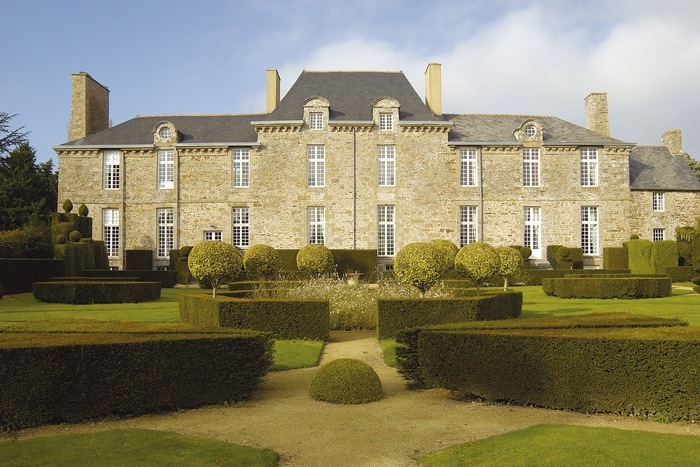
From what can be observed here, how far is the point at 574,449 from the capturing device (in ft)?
17.6

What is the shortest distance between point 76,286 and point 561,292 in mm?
14998

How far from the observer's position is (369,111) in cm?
2831

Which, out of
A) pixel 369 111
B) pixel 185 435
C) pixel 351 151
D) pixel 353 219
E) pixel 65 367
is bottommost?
pixel 185 435

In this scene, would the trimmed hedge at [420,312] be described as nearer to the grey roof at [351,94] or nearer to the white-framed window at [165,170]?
the grey roof at [351,94]

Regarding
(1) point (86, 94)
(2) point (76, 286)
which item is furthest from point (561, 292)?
(1) point (86, 94)

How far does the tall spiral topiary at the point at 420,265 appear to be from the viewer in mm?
13039

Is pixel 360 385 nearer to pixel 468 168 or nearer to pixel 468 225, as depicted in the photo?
pixel 468 225

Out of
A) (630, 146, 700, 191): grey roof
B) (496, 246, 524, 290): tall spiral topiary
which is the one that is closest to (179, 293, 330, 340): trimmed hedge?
(496, 246, 524, 290): tall spiral topiary

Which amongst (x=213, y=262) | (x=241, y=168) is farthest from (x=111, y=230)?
(x=213, y=262)

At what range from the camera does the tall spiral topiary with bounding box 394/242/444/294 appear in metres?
13.0

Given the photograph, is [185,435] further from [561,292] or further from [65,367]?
[561,292]

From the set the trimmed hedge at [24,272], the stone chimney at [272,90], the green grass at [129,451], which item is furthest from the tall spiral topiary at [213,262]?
the stone chimney at [272,90]

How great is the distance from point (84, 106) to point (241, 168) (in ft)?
28.7

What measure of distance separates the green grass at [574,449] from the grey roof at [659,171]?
28.5 metres
